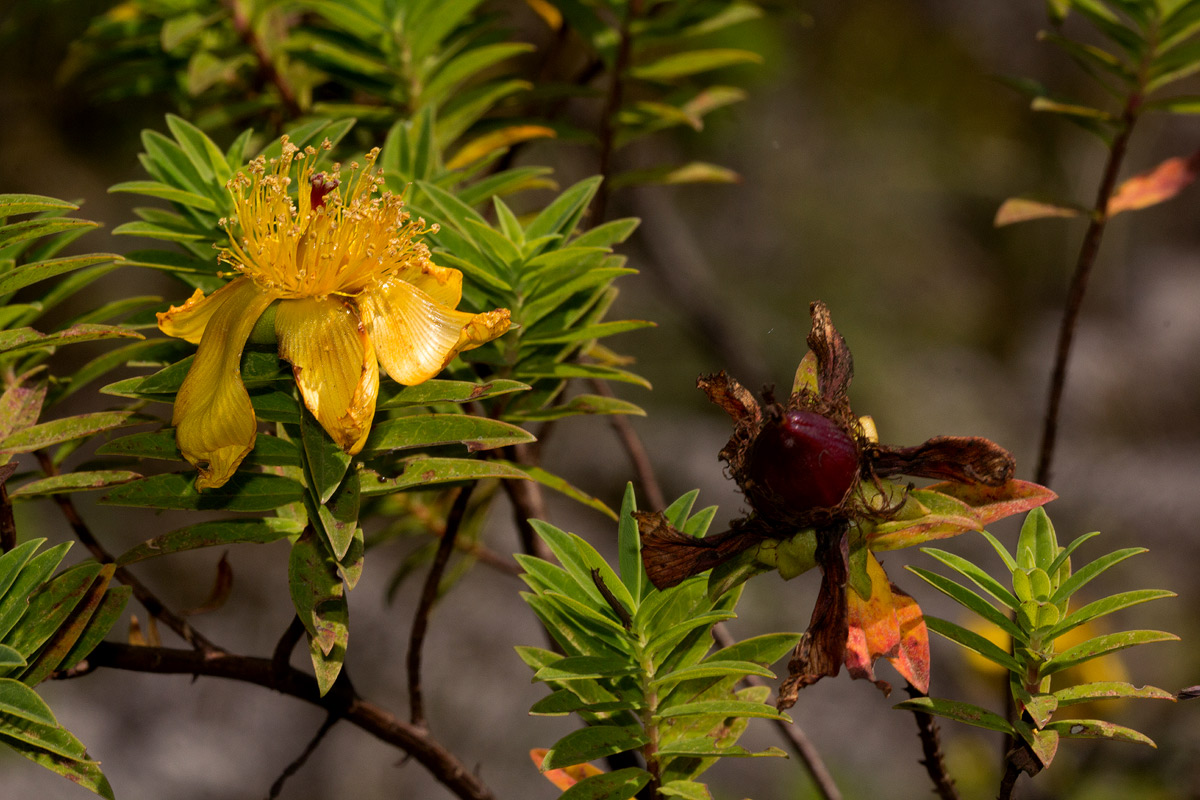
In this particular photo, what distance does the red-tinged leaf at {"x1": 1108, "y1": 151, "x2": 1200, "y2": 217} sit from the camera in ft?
3.48

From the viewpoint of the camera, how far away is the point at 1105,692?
21.3 inches

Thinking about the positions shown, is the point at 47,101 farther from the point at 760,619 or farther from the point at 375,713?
the point at 760,619

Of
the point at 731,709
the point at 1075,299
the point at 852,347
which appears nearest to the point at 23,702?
the point at 731,709

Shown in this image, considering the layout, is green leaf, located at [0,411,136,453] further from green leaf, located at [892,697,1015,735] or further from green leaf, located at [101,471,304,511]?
green leaf, located at [892,697,1015,735]

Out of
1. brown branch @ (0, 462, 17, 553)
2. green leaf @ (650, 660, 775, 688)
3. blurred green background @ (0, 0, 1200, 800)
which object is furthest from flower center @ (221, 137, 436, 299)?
blurred green background @ (0, 0, 1200, 800)

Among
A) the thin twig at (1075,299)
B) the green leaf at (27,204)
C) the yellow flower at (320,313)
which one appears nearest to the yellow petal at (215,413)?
the yellow flower at (320,313)

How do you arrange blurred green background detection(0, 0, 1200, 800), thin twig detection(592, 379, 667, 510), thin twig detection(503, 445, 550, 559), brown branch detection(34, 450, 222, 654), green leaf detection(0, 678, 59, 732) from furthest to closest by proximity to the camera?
1. blurred green background detection(0, 0, 1200, 800)
2. thin twig detection(592, 379, 667, 510)
3. thin twig detection(503, 445, 550, 559)
4. brown branch detection(34, 450, 222, 654)
5. green leaf detection(0, 678, 59, 732)

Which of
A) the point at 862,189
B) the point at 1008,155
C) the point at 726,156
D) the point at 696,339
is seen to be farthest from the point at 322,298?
the point at 1008,155

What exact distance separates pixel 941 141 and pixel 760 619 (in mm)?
1785

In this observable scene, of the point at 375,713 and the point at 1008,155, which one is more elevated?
the point at 1008,155

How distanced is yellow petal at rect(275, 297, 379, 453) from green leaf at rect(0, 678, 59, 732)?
0.70 feet

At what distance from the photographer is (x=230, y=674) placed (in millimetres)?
702

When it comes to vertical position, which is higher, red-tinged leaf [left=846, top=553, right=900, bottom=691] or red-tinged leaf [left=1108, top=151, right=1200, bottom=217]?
red-tinged leaf [left=1108, top=151, right=1200, bottom=217]

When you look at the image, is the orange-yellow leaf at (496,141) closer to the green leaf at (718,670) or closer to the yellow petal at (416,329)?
the yellow petal at (416,329)
